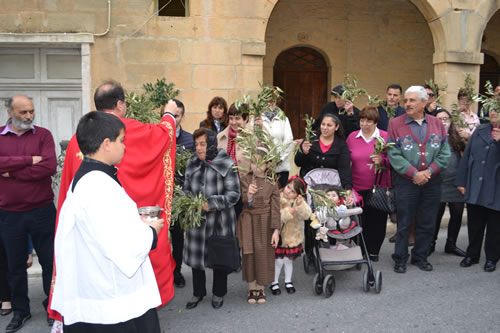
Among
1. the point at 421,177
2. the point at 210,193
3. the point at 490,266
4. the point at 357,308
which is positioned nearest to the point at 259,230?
the point at 210,193

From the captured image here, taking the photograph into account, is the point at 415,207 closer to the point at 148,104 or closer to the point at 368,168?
the point at 368,168

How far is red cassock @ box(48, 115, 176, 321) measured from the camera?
147 inches

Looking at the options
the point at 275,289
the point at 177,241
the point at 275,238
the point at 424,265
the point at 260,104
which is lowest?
the point at 275,289

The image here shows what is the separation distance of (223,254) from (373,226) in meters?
2.28

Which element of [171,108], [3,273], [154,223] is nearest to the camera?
[154,223]

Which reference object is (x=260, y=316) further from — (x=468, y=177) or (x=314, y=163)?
(x=468, y=177)

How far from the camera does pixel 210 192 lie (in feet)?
15.4

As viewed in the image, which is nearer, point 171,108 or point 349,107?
point 171,108

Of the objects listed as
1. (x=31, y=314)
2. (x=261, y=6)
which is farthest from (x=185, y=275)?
(x=261, y=6)

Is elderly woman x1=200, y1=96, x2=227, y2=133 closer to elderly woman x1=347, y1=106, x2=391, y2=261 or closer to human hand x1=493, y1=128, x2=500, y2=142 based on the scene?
elderly woman x1=347, y1=106, x2=391, y2=261

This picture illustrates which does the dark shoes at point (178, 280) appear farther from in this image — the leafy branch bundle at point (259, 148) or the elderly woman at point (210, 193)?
the leafy branch bundle at point (259, 148)

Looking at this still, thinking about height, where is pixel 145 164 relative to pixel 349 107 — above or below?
below

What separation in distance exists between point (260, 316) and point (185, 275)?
5.01ft

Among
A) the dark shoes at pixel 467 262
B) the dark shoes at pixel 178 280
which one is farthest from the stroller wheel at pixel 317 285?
the dark shoes at pixel 467 262
